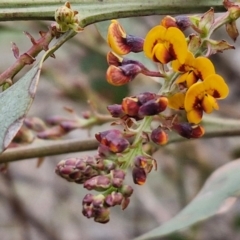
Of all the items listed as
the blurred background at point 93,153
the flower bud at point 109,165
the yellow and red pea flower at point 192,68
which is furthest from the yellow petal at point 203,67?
the blurred background at point 93,153

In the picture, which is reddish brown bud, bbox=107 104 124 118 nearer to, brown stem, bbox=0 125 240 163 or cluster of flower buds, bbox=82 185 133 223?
cluster of flower buds, bbox=82 185 133 223

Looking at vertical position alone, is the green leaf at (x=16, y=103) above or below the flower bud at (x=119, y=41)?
below

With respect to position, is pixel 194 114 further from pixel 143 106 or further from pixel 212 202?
pixel 212 202

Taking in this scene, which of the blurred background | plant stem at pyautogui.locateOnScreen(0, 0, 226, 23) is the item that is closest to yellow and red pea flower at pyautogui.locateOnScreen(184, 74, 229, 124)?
plant stem at pyautogui.locateOnScreen(0, 0, 226, 23)

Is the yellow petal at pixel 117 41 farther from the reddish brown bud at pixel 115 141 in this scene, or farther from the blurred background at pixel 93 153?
the blurred background at pixel 93 153

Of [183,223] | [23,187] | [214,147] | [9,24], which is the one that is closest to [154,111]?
[183,223]

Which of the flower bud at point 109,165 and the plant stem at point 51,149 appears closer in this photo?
the flower bud at point 109,165

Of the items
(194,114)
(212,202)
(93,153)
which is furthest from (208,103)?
(93,153)
